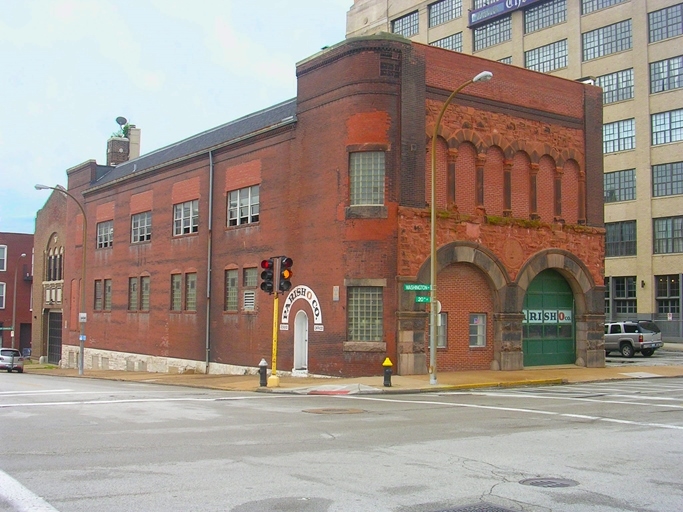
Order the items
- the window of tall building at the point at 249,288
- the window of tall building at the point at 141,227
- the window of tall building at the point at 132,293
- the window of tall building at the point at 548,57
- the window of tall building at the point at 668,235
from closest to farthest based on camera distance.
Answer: the window of tall building at the point at 249,288 → the window of tall building at the point at 141,227 → the window of tall building at the point at 132,293 → the window of tall building at the point at 668,235 → the window of tall building at the point at 548,57

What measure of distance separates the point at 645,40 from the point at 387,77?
125 feet

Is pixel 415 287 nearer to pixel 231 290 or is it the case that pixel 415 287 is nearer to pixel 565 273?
pixel 565 273

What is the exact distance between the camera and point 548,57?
65438 millimetres

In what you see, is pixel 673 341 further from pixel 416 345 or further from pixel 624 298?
pixel 416 345

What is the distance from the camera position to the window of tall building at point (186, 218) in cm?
3872

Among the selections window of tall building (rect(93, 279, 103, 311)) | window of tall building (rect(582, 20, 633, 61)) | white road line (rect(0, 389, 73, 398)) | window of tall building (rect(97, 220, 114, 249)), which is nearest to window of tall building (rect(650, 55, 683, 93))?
window of tall building (rect(582, 20, 633, 61))

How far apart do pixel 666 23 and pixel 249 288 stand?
4043 cm

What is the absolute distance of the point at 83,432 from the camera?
13.5 metres

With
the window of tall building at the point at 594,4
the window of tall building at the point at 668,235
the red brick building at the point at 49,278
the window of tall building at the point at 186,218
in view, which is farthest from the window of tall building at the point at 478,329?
the window of tall building at the point at 594,4

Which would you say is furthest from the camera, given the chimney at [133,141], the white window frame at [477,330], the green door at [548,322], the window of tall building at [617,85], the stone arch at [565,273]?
the window of tall building at [617,85]

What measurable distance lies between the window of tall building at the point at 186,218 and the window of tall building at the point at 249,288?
5.73 meters

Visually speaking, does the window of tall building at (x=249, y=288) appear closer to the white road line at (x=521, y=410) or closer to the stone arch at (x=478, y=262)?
the stone arch at (x=478, y=262)

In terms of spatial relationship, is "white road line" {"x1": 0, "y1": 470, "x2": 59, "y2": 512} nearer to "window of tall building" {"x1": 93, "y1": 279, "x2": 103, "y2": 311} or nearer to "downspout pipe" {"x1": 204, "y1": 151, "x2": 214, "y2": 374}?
"downspout pipe" {"x1": 204, "y1": 151, "x2": 214, "y2": 374}

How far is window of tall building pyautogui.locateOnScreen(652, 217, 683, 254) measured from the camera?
55809mm
